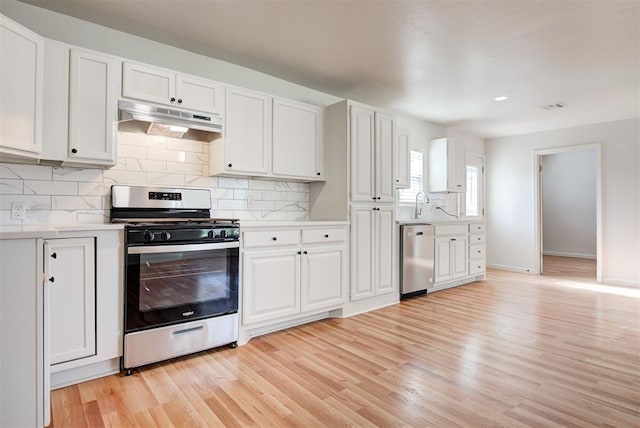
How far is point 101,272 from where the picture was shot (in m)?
2.20

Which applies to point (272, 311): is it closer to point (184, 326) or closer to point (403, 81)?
point (184, 326)

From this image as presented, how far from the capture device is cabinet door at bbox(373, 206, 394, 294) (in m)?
3.88

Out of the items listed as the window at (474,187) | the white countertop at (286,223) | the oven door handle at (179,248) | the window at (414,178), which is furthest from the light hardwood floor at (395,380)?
the window at (474,187)

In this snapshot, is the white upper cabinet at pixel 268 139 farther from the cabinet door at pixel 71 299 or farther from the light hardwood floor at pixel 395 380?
the light hardwood floor at pixel 395 380

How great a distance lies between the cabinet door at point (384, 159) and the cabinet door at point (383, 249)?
0.59ft

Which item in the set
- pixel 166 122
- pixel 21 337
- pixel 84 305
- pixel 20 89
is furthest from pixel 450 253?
pixel 20 89

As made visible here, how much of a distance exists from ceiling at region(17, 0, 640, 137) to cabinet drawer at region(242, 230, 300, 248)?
5.38 feet

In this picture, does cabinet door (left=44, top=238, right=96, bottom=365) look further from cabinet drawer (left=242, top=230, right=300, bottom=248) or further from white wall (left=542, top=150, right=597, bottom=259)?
white wall (left=542, top=150, right=597, bottom=259)

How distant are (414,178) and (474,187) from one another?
170cm

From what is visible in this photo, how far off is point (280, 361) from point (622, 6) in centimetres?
350

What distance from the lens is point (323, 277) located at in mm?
3355

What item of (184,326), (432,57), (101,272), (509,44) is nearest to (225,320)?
(184,326)

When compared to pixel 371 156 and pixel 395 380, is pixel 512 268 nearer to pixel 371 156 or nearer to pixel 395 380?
pixel 371 156

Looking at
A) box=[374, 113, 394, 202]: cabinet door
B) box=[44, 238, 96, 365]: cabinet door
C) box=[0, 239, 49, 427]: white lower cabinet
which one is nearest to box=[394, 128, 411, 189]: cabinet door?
box=[374, 113, 394, 202]: cabinet door
